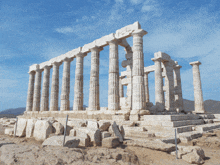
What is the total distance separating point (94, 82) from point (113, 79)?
311 centimetres

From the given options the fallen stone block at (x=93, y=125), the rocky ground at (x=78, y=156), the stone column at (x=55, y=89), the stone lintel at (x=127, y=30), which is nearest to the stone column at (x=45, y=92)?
the stone column at (x=55, y=89)

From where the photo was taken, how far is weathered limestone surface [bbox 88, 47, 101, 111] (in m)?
19.7

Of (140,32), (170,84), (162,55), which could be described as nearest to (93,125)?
(140,32)

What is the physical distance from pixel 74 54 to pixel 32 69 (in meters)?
12.1

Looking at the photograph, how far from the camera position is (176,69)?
27.3 metres

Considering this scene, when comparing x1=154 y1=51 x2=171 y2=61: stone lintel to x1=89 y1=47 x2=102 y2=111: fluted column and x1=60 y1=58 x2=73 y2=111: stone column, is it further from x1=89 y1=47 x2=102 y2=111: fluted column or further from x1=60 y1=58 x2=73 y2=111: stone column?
x1=60 y1=58 x2=73 y2=111: stone column

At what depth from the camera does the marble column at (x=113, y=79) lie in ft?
57.7

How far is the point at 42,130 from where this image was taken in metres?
8.57

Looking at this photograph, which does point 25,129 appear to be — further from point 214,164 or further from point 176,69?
point 176,69

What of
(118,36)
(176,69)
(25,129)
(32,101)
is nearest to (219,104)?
(176,69)

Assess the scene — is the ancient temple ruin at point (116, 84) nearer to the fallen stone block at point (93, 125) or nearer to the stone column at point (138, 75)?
the stone column at point (138, 75)

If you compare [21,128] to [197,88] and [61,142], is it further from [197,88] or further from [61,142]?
[197,88]

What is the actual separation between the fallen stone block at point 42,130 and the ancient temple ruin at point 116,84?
7.88 meters

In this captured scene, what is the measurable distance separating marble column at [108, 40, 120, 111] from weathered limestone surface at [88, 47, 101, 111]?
251cm
